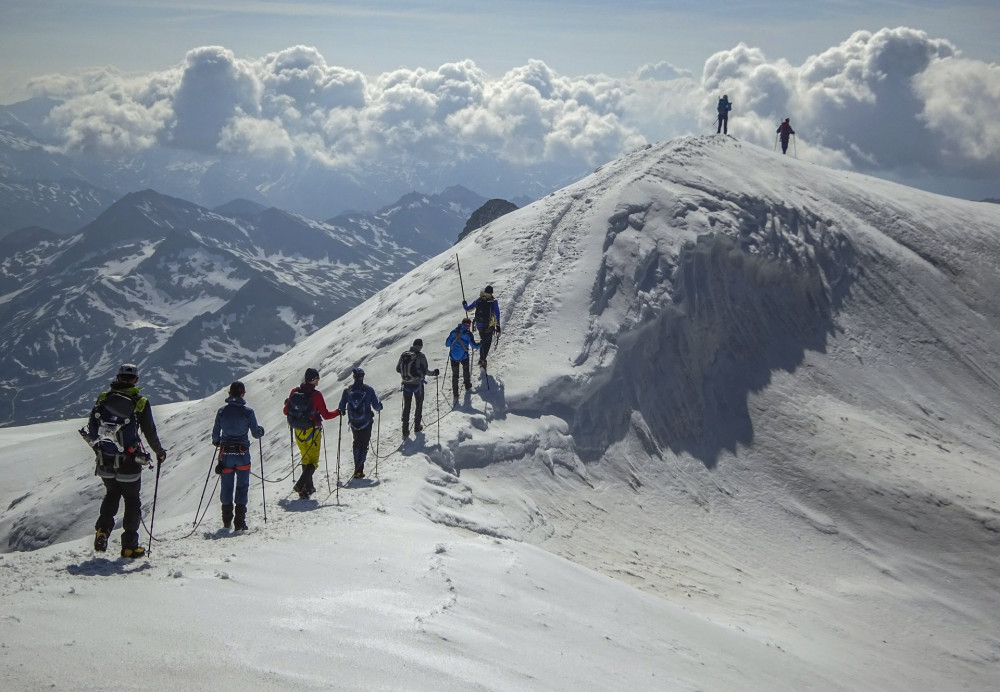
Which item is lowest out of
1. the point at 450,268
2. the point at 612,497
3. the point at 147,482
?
the point at 147,482

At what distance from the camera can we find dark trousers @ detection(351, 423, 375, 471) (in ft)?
67.7

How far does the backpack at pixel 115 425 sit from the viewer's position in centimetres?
1330

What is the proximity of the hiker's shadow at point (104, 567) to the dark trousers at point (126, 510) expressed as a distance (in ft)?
1.52

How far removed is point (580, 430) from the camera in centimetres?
2873

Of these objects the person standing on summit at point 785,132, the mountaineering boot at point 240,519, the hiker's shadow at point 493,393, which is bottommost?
the mountaineering boot at point 240,519

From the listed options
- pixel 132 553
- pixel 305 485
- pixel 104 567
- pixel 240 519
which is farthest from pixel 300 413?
pixel 104 567

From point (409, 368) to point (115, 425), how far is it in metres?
10.2

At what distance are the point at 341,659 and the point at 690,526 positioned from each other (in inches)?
764

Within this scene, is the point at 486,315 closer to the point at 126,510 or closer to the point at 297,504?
the point at 297,504

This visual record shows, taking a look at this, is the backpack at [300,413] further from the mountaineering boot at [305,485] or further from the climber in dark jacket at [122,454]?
the climber in dark jacket at [122,454]

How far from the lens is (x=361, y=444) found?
20.8 meters

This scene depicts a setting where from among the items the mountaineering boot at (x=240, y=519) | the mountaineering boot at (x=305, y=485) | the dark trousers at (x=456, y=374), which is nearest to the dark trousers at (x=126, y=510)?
the mountaineering boot at (x=240, y=519)

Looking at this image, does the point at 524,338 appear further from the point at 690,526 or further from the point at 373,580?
the point at 373,580

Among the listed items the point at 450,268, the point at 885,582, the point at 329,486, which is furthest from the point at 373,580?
the point at 450,268
